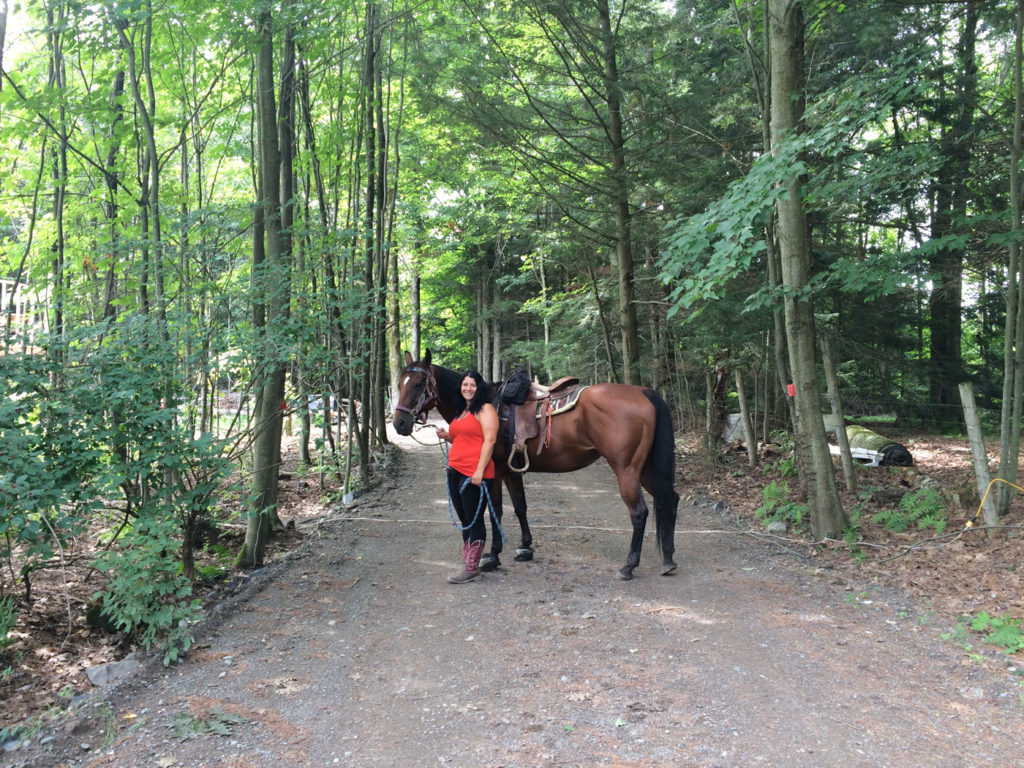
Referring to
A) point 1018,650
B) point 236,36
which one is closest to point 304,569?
point 236,36

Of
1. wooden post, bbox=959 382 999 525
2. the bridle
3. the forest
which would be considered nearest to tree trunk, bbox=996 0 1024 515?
the forest

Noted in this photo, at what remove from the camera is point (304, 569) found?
6125 mm

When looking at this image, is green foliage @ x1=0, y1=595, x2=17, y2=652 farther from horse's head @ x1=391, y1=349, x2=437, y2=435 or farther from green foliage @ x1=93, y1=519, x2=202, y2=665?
horse's head @ x1=391, y1=349, x2=437, y2=435

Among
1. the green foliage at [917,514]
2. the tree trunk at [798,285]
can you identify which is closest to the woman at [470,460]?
the tree trunk at [798,285]

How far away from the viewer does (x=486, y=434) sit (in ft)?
18.9

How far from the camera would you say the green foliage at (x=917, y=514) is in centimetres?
650

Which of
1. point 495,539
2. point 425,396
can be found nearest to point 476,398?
point 425,396

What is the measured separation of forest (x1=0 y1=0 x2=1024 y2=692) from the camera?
4.33m

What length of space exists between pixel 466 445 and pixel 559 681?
2.49 m

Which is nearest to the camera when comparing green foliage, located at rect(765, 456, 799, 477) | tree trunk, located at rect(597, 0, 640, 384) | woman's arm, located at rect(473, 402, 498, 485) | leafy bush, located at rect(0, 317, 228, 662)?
leafy bush, located at rect(0, 317, 228, 662)

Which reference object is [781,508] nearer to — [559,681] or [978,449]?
[978,449]

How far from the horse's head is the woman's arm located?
1.93ft

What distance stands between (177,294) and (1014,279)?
25.4 ft

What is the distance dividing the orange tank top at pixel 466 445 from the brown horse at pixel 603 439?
0.31m
